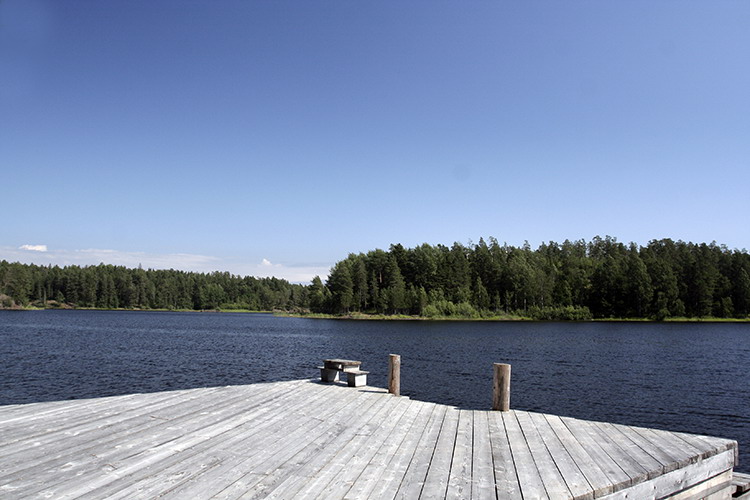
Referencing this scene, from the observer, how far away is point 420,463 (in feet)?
20.1

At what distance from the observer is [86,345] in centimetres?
4538

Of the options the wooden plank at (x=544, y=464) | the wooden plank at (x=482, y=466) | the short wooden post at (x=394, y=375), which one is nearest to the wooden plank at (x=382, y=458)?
the wooden plank at (x=482, y=466)

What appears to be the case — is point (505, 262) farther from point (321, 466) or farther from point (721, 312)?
point (321, 466)

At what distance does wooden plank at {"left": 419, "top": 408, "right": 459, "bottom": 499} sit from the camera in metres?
5.19

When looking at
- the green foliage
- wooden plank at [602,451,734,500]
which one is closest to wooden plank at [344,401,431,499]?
wooden plank at [602,451,734,500]

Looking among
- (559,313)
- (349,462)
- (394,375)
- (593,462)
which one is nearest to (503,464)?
(593,462)

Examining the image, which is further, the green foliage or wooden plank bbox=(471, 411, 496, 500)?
the green foliage

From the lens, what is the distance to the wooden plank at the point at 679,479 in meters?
5.84

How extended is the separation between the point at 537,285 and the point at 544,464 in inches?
4286

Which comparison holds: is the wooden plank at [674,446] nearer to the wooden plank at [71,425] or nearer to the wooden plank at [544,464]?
the wooden plank at [544,464]

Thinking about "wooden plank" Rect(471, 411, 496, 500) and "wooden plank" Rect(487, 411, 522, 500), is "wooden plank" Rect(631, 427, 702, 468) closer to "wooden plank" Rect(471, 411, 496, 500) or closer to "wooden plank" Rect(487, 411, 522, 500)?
"wooden plank" Rect(487, 411, 522, 500)

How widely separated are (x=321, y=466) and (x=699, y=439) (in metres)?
6.21

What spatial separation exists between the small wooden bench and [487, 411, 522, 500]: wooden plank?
4323 mm

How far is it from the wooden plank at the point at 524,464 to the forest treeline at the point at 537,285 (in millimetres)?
97180
